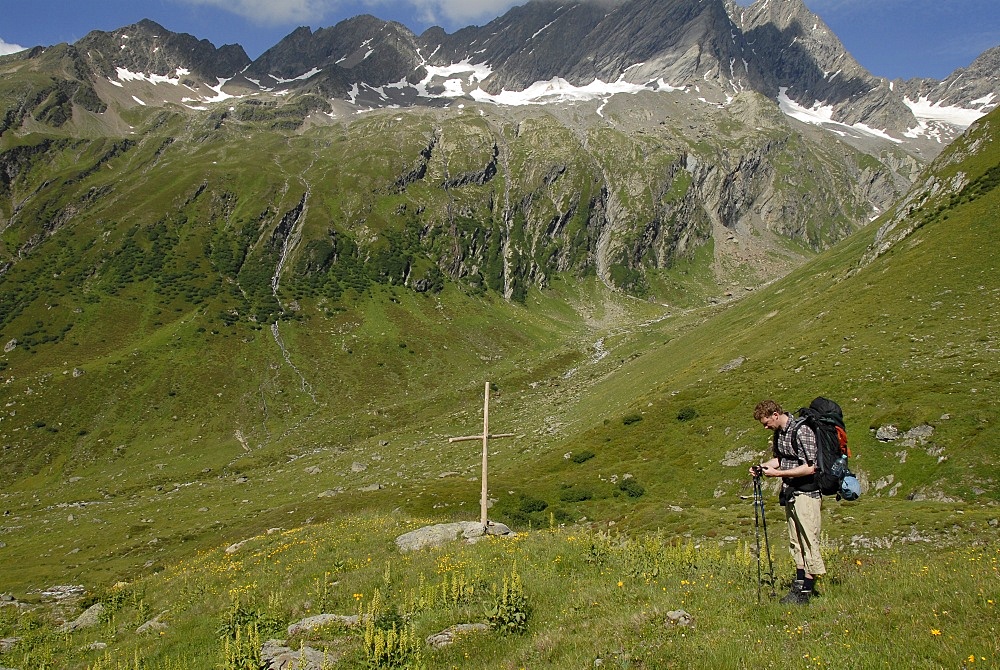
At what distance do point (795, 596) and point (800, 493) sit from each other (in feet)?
6.27

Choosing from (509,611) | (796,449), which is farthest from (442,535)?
(796,449)

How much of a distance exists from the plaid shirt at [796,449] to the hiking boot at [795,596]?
1.71 metres

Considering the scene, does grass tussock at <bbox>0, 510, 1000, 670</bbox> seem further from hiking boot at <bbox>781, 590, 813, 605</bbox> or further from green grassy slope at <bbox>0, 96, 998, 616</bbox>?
green grassy slope at <bbox>0, 96, 998, 616</bbox>

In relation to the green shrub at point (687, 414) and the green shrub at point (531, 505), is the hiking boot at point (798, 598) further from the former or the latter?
the green shrub at point (687, 414)

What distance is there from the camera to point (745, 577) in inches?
504

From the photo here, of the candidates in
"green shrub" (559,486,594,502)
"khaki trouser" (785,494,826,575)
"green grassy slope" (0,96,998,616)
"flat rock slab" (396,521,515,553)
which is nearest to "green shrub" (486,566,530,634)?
"khaki trouser" (785,494,826,575)

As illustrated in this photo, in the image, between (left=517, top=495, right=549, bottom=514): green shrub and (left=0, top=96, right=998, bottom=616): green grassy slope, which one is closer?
(left=0, top=96, right=998, bottom=616): green grassy slope

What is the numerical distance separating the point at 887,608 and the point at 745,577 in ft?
13.3

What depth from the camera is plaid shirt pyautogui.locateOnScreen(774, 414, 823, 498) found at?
1056cm

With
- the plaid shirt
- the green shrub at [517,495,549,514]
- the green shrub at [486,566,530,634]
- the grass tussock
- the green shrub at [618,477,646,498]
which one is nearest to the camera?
the grass tussock

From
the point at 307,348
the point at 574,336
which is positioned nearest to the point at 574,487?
the point at 307,348

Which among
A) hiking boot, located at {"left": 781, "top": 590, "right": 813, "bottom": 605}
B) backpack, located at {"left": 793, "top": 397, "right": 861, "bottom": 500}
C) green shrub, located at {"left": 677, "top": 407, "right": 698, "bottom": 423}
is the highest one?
green shrub, located at {"left": 677, "top": 407, "right": 698, "bottom": 423}

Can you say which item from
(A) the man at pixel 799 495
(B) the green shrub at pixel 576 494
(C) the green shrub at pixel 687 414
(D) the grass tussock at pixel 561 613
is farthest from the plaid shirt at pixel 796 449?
(C) the green shrub at pixel 687 414

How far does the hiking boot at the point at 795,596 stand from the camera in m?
10.2
